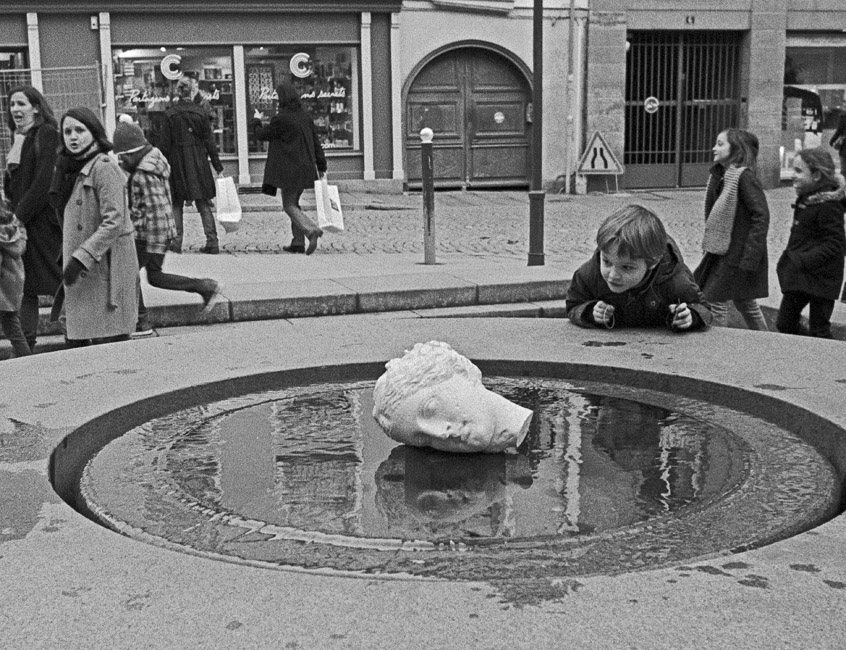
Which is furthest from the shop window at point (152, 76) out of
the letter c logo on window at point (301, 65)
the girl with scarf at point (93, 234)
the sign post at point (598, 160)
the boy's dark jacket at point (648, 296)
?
the boy's dark jacket at point (648, 296)

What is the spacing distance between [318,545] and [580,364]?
6.73 feet

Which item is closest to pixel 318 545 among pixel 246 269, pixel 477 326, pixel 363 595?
pixel 363 595

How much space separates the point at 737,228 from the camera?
294 inches

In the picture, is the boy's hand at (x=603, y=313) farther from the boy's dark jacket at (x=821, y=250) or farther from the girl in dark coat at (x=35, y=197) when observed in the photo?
the girl in dark coat at (x=35, y=197)

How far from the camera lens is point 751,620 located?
240 centimetres

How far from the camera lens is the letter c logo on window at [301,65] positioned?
773 inches

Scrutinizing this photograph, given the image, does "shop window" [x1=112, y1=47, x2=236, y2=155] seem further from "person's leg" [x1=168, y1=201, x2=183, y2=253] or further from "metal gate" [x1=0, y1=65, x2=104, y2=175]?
"person's leg" [x1=168, y1=201, x2=183, y2=253]

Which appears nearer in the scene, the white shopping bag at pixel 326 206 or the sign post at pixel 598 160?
the white shopping bag at pixel 326 206

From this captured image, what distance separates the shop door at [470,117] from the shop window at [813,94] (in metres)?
4.87

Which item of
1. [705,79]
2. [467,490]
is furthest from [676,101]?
[467,490]

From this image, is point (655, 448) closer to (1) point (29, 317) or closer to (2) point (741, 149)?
(2) point (741, 149)

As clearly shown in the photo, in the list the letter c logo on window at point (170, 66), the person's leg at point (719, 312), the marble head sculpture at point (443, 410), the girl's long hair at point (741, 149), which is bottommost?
the person's leg at point (719, 312)

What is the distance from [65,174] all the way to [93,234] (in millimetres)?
393

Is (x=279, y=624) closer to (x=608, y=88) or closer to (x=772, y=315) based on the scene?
(x=772, y=315)
